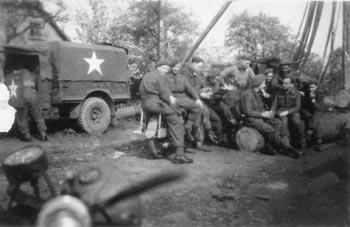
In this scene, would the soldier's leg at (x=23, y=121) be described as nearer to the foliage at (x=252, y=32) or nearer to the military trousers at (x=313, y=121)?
the military trousers at (x=313, y=121)

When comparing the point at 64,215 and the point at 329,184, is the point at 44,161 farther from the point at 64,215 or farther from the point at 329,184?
the point at 329,184

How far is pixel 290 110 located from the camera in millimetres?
7500

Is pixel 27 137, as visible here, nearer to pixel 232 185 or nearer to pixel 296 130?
pixel 232 185

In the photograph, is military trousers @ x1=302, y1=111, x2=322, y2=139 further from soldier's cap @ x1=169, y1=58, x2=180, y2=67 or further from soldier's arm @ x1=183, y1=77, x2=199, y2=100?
soldier's cap @ x1=169, y1=58, x2=180, y2=67

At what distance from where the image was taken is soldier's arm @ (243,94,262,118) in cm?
745

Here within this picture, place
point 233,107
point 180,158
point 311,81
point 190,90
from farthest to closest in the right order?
point 233,107, point 311,81, point 190,90, point 180,158

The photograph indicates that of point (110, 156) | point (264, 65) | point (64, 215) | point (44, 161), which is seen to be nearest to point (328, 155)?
point (264, 65)

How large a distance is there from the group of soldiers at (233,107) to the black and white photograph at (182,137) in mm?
23

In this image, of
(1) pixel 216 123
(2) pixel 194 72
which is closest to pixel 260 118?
(1) pixel 216 123

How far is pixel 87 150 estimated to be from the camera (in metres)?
7.62

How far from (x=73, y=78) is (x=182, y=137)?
4335 mm

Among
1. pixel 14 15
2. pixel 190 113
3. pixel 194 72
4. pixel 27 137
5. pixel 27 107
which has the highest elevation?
pixel 14 15

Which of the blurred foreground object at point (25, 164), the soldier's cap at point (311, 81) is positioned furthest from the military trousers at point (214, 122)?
the blurred foreground object at point (25, 164)

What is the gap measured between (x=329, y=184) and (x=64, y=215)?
404 cm
